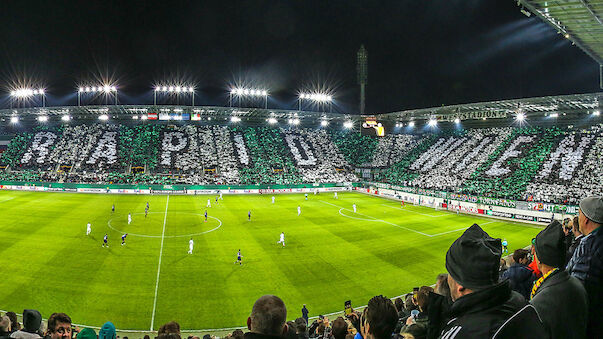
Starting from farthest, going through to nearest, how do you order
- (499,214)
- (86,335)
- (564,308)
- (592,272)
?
(499,214)
(86,335)
(592,272)
(564,308)

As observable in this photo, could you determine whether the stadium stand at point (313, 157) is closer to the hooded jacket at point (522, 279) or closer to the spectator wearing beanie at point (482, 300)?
the hooded jacket at point (522, 279)

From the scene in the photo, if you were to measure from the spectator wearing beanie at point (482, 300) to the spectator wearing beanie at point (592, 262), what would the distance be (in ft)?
7.32

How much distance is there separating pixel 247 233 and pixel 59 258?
48.7 feet

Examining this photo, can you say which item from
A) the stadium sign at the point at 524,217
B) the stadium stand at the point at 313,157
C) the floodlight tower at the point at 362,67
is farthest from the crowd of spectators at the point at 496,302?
the floodlight tower at the point at 362,67

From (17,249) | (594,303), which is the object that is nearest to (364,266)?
(594,303)

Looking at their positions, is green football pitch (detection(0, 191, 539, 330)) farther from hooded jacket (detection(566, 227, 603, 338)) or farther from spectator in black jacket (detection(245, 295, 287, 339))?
hooded jacket (detection(566, 227, 603, 338))

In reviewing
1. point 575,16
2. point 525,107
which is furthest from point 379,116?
point 575,16

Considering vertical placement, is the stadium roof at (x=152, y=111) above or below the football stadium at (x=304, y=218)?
above

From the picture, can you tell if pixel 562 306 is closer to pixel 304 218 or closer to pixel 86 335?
pixel 86 335

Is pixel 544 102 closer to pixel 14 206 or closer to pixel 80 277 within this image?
pixel 80 277

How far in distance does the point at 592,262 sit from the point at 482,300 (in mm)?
2945

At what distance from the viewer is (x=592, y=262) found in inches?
168

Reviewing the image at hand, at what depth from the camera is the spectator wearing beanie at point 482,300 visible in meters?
2.43

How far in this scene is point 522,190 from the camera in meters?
49.0
